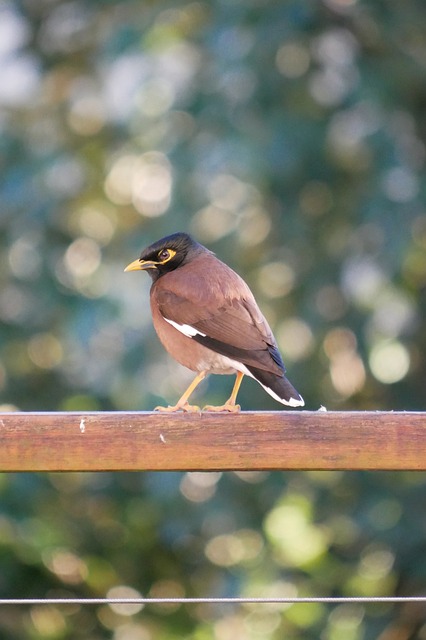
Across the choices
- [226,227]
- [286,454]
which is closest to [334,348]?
[226,227]

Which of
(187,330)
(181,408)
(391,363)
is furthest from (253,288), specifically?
(181,408)

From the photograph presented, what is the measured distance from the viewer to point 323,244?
7.61 metres

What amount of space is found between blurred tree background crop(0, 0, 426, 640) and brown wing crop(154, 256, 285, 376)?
3.13 m

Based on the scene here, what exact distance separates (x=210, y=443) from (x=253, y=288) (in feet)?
17.5

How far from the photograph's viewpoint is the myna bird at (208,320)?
3385 mm

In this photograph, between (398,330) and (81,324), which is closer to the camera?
(81,324)

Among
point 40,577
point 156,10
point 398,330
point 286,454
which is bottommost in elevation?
point 40,577

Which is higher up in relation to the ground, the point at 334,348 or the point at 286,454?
the point at 286,454

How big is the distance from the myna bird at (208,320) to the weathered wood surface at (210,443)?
521mm

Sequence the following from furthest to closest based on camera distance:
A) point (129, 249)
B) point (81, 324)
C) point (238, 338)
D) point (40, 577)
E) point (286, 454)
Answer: point (129, 249) → point (40, 577) → point (81, 324) → point (238, 338) → point (286, 454)

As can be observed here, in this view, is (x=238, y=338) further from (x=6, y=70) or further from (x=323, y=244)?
(x=6, y=70)

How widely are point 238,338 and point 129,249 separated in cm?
505

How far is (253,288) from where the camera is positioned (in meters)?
7.96

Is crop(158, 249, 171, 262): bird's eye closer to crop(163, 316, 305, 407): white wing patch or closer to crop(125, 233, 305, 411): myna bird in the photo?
crop(125, 233, 305, 411): myna bird
